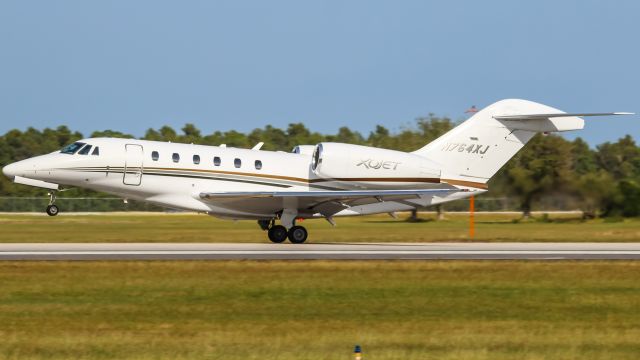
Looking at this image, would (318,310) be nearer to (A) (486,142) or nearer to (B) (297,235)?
(B) (297,235)

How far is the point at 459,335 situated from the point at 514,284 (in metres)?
5.91

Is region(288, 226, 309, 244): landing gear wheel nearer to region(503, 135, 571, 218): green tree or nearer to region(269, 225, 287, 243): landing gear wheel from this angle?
region(269, 225, 287, 243): landing gear wheel

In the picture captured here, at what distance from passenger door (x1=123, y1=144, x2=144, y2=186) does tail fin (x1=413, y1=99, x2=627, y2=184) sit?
362 inches

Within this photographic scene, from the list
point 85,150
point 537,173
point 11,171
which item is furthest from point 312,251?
point 537,173

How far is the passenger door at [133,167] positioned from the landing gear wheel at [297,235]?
5.03m

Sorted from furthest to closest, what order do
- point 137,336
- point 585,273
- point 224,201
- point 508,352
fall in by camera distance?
point 224,201
point 585,273
point 137,336
point 508,352

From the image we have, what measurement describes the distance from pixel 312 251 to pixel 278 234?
413 centimetres

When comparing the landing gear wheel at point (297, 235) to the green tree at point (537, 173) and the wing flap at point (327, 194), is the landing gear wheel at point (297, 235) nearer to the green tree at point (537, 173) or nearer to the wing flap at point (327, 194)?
the wing flap at point (327, 194)

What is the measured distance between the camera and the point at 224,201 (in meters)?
29.9

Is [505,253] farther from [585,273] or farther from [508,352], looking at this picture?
[508,352]

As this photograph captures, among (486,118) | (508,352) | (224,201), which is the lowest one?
(508,352)

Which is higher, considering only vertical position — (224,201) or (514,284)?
(224,201)

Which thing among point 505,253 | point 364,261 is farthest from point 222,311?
point 505,253

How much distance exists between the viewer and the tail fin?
3133cm
